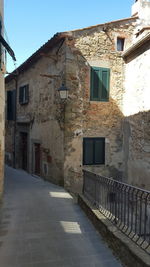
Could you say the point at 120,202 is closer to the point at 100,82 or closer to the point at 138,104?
the point at 138,104

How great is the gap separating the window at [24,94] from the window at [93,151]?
501 centimetres

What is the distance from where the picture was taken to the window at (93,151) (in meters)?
8.77

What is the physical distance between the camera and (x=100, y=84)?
8.85 meters

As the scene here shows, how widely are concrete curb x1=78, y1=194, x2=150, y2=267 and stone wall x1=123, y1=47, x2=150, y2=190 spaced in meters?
3.35

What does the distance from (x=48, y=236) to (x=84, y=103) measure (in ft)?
17.5

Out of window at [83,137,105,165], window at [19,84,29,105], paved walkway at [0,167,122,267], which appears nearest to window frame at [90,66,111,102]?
window at [83,137,105,165]

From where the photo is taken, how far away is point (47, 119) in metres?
9.88

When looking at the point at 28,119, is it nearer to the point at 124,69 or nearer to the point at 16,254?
the point at 124,69

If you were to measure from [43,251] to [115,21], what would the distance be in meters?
8.75

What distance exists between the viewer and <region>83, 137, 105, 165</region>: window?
8.77 meters

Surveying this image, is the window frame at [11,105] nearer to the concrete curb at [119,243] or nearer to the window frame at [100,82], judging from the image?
the window frame at [100,82]

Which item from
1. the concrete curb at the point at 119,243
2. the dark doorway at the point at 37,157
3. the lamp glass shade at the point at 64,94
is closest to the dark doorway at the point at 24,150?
the dark doorway at the point at 37,157

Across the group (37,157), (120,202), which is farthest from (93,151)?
(120,202)

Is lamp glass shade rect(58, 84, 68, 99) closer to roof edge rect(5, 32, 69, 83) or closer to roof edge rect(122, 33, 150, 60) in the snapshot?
roof edge rect(5, 32, 69, 83)
